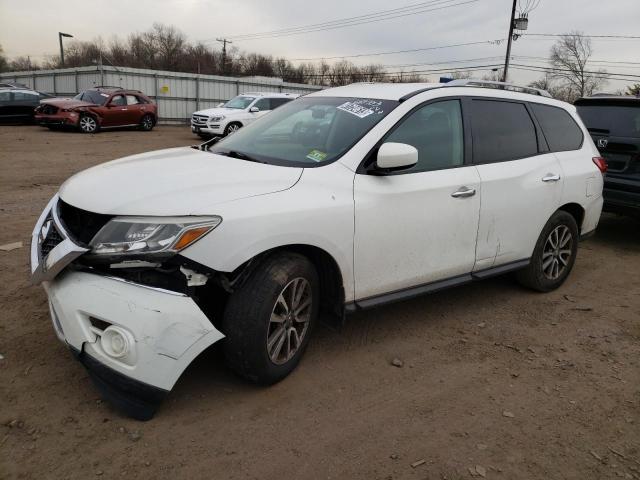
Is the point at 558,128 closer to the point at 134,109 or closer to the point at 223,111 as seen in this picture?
the point at 223,111

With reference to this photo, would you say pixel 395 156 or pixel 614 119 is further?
pixel 614 119

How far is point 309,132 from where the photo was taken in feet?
11.8

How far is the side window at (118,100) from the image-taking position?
19.8 m

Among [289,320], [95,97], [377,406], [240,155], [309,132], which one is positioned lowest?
[377,406]

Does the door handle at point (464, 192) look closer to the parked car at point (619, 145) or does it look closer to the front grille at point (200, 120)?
the parked car at point (619, 145)

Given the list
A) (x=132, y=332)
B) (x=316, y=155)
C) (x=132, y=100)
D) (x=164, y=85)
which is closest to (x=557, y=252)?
(x=316, y=155)

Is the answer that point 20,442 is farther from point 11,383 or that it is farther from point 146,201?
point 146,201

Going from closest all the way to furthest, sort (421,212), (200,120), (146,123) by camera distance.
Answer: (421,212)
(200,120)
(146,123)

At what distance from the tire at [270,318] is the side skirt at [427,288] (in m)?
0.32

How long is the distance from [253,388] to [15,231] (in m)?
4.10

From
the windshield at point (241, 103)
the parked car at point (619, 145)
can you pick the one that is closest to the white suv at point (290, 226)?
the parked car at point (619, 145)

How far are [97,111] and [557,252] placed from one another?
730 inches

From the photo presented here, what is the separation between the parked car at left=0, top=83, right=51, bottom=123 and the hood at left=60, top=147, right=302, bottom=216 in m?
20.4

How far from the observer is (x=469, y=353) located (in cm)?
360
